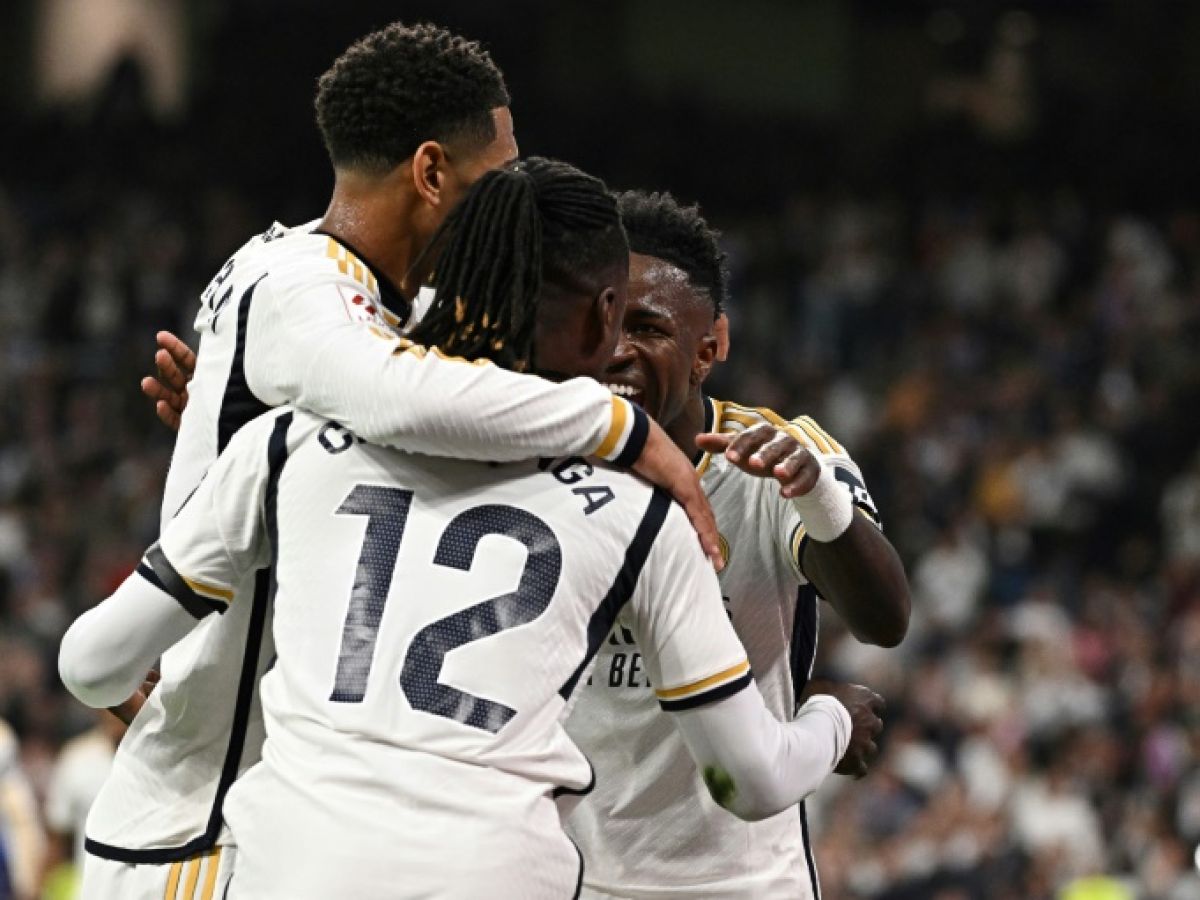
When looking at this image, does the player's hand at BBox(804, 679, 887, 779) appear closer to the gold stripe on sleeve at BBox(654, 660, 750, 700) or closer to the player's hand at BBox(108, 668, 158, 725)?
the gold stripe on sleeve at BBox(654, 660, 750, 700)

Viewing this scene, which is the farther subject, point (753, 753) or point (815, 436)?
point (815, 436)

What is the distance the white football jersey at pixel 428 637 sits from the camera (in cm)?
289

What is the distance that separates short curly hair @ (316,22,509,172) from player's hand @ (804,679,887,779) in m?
1.20

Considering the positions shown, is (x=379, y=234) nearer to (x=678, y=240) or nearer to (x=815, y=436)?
(x=678, y=240)

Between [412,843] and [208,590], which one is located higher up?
[208,590]

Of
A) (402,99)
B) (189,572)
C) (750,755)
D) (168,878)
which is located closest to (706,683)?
(750,755)

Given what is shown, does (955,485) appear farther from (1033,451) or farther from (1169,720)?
(1169,720)

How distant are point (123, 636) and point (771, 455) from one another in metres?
1.08

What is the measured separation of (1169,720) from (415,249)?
32.0ft

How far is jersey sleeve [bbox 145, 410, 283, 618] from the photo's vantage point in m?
3.10

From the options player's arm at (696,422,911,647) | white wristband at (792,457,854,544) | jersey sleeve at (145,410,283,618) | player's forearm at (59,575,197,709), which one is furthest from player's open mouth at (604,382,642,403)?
player's forearm at (59,575,197,709)

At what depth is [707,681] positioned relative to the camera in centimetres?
308

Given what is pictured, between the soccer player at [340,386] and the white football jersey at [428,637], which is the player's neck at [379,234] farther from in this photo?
the white football jersey at [428,637]

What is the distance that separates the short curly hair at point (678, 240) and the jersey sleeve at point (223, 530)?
1.12 meters
